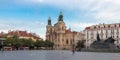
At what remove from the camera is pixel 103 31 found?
144250mm

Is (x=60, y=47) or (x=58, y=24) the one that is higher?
(x=58, y=24)

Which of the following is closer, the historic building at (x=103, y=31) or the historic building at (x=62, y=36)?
the historic building at (x=103, y=31)

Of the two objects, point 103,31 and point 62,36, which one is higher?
point 103,31

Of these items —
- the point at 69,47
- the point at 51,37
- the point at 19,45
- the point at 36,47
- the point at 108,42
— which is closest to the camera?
the point at 108,42

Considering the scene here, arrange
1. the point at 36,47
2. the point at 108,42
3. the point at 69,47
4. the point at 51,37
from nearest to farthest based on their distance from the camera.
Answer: the point at 108,42, the point at 36,47, the point at 69,47, the point at 51,37

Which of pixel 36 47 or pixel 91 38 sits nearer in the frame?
pixel 91 38

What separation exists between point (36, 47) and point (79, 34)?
2469cm

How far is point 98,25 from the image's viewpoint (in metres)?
148

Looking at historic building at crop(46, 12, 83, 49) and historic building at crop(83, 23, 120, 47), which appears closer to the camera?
historic building at crop(83, 23, 120, 47)

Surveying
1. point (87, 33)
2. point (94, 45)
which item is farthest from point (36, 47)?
point (94, 45)

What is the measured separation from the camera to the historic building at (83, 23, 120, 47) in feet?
456

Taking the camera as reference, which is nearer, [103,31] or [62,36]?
[103,31]

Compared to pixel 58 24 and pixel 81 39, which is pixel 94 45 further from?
pixel 58 24

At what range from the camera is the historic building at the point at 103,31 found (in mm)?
139125
